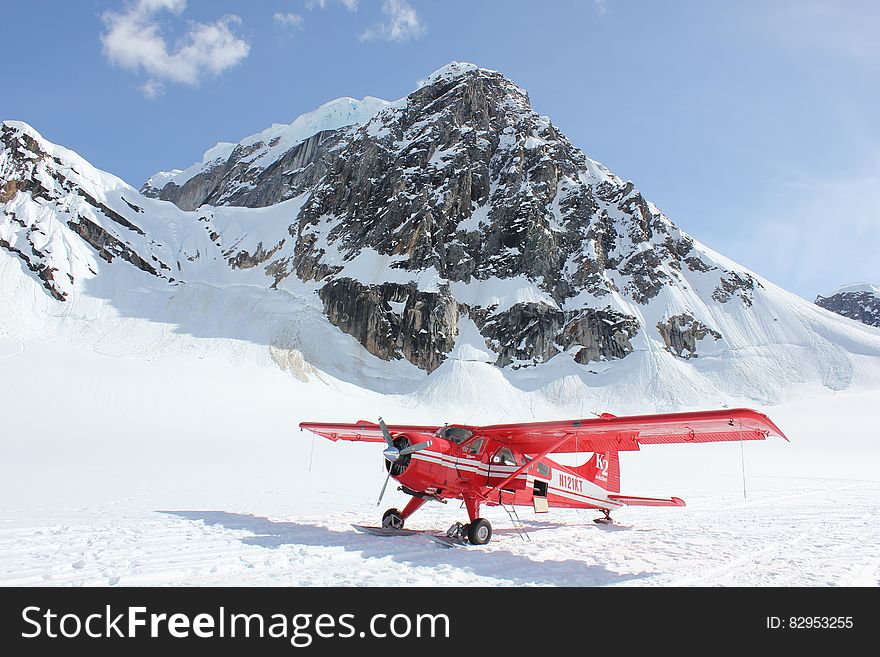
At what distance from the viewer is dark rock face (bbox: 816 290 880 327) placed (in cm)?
12100

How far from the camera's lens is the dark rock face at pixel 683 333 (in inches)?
2623

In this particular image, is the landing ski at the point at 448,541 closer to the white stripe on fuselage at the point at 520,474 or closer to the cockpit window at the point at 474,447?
the white stripe on fuselage at the point at 520,474

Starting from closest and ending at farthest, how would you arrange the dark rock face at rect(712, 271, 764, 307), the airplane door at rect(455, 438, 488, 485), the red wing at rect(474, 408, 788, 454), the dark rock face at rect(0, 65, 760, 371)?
1. the red wing at rect(474, 408, 788, 454)
2. the airplane door at rect(455, 438, 488, 485)
3. the dark rock face at rect(0, 65, 760, 371)
4. the dark rock face at rect(712, 271, 764, 307)

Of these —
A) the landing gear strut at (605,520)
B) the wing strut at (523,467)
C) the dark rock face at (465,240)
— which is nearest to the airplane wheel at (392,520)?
the wing strut at (523,467)

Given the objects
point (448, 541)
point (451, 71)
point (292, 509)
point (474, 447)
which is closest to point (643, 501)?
point (474, 447)

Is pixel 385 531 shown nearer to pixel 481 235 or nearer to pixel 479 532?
pixel 479 532

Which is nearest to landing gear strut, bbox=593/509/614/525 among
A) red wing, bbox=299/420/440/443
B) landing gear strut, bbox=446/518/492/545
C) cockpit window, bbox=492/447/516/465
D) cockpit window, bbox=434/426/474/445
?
cockpit window, bbox=492/447/516/465

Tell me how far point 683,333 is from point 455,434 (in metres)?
64.7

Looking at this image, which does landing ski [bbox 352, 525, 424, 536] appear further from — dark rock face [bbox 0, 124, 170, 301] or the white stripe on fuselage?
dark rock face [bbox 0, 124, 170, 301]

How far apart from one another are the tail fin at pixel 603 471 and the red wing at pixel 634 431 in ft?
7.50

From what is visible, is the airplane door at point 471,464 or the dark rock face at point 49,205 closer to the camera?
the airplane door at point 471,464

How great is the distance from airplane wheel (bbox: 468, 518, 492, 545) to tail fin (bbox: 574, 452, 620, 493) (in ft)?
13.4

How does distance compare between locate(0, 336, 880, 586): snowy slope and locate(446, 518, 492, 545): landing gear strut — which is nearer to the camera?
locate(0, 336, 880, 586): snowy slope
